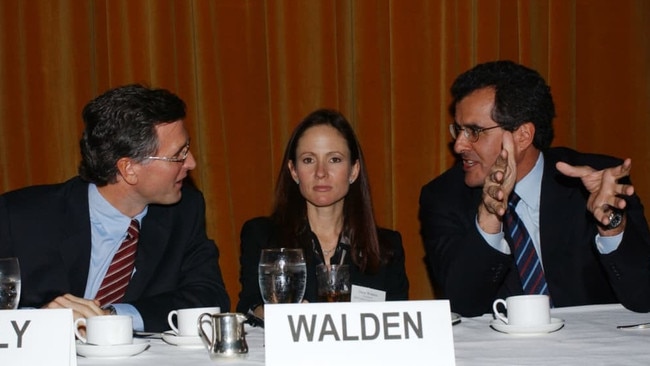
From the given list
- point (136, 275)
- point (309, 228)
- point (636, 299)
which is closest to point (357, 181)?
point (309, 228)

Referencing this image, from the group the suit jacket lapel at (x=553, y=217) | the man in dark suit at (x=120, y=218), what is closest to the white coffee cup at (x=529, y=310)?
the suit jacket lapel at (x=553, y=217)

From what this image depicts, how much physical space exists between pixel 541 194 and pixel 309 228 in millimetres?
887

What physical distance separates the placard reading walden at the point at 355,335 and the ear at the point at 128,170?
1371mm

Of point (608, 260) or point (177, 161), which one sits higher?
point (177, 161)

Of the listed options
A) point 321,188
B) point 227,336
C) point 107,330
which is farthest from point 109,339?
point 321,188

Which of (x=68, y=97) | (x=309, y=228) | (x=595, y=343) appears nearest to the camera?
(x=595, y=343)

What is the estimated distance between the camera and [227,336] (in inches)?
73.5

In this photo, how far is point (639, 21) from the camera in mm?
4582

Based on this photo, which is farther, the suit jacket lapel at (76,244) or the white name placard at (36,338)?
the suit jacket lapel at (76,244)

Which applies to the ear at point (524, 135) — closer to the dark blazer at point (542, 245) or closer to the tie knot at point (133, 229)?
the dark blazer at point (542, 245)

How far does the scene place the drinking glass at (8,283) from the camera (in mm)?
2033

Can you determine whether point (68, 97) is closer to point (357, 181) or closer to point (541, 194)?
point (357, 181)

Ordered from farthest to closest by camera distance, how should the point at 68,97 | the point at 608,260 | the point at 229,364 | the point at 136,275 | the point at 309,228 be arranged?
the point at 68,97, the point at 309,228, the point at 136,275, the point at 608,260, the point at 229,364

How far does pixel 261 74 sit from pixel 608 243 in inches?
80.1
